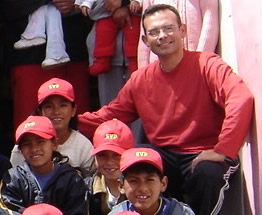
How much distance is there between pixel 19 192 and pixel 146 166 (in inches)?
27.0

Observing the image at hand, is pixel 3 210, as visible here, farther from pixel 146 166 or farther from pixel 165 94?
pixel 165 94

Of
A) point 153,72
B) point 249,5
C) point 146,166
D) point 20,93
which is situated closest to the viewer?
point 146,166

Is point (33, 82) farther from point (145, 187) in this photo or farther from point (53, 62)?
point (145, 187)

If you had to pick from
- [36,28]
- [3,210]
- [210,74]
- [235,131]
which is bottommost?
[3,210]

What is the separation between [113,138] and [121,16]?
3.92 feet

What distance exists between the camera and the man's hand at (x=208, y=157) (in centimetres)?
444

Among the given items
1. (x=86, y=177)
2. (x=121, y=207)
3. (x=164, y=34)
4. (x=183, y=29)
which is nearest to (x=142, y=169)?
(x=121, y=207)

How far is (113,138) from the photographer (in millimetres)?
4684

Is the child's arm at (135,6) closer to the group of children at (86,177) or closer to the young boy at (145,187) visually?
the group of children at (86,177)

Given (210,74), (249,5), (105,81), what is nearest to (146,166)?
(210,74)

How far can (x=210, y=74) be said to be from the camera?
469 cm

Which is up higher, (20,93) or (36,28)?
(36,28)

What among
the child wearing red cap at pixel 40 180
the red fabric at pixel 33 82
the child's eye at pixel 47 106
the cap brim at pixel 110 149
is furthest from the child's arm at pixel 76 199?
the red fabric at pixel 33 82

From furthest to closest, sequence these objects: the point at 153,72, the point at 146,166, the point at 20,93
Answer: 1. the point at 20,93
2. the point at 153,72
3. the point at 146,166
